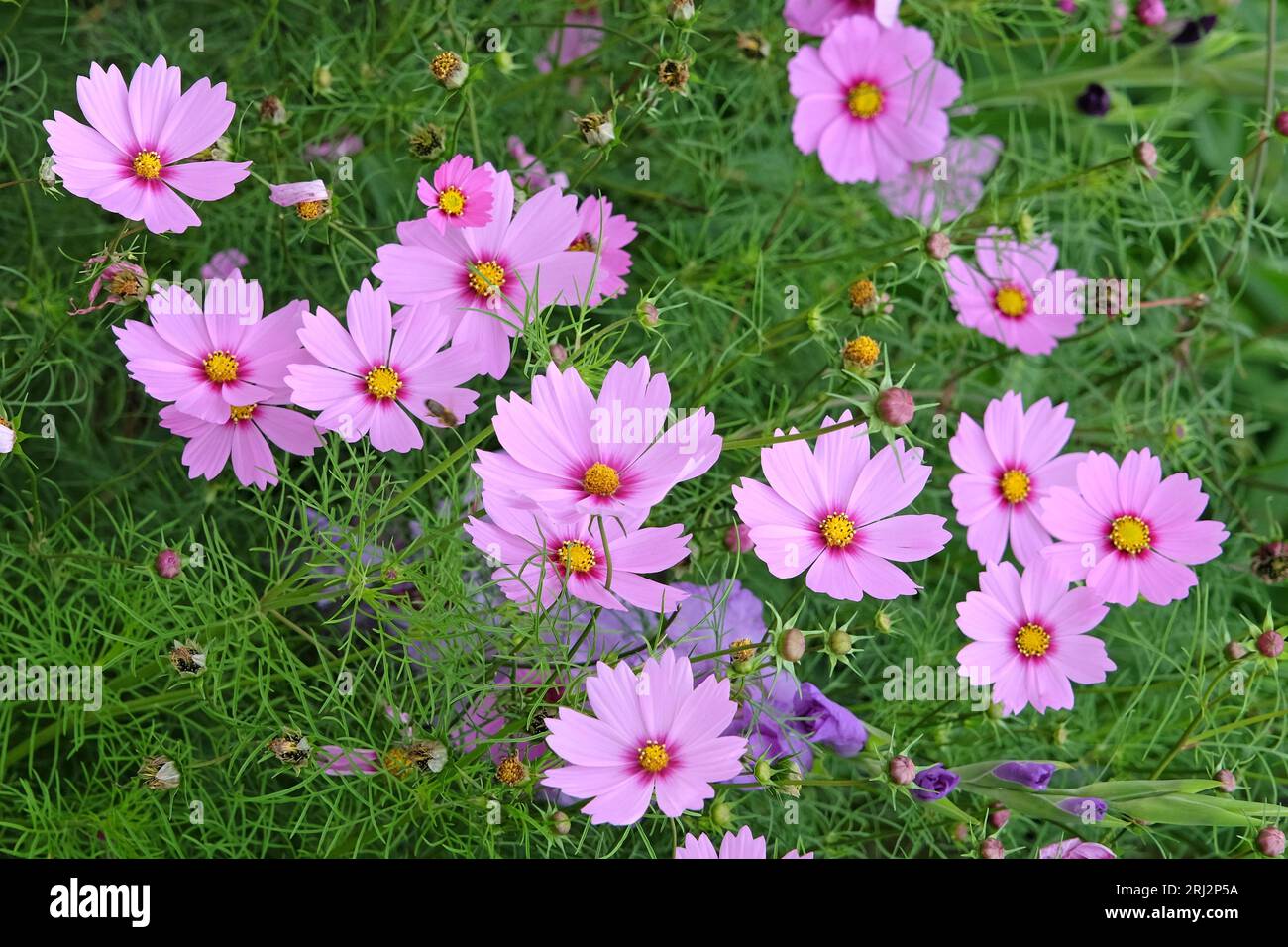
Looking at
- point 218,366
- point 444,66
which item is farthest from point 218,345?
Result: point 444,66

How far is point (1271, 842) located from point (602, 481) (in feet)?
1.56

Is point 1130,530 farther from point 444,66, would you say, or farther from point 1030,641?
point 444,66

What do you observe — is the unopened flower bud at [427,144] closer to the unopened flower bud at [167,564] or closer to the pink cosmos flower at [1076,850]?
the unopened flower bud at [167,564]

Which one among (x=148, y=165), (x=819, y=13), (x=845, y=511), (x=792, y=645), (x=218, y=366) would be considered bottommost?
(x=792, y=645)

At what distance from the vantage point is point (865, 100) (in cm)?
103

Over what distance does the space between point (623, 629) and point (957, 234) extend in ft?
1.27

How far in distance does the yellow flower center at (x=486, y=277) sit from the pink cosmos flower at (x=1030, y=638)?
1.20 feet

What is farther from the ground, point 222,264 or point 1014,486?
point 222,264

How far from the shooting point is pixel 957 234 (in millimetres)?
930

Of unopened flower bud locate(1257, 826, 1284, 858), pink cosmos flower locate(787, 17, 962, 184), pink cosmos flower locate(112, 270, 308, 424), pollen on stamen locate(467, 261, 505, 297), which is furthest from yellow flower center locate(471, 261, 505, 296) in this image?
unopened flower bud locate(1257, 826, 1284, 858)

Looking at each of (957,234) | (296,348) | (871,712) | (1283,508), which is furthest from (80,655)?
(1283,508)

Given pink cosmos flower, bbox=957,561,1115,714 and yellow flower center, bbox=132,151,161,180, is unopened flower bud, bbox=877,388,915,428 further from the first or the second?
yellow flower center, bbox=132,151,161,180
